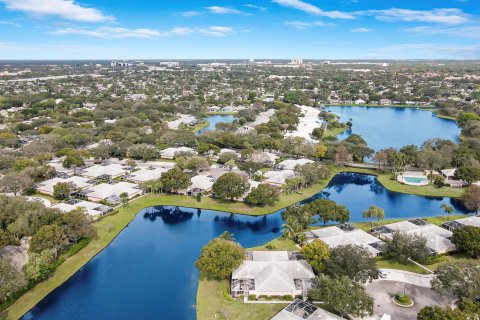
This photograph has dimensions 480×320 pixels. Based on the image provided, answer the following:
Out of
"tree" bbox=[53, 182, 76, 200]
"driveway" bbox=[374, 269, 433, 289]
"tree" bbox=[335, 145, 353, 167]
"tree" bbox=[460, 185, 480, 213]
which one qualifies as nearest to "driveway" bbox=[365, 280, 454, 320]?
"driveway" bbox=[374, 269, 433, 289]

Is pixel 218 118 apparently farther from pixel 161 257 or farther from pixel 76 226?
pixel 76 226

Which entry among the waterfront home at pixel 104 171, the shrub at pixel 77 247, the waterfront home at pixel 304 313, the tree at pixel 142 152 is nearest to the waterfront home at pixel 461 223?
the waterfront home at pixel 304 313

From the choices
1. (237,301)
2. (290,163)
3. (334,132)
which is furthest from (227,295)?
(334,132)

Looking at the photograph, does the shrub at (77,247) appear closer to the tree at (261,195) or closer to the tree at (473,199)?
the tree at (261,195)

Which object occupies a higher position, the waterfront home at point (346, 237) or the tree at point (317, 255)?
the tree at point (317, 255)

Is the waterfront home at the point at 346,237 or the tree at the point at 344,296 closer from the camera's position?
the tree at the point at 344,296
